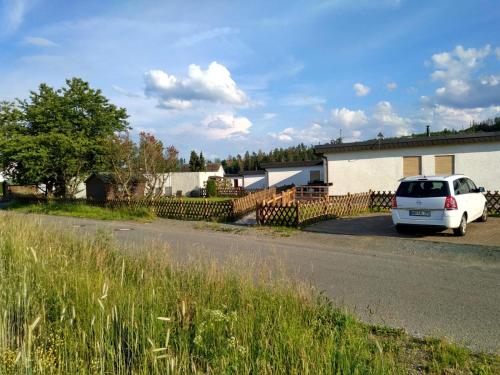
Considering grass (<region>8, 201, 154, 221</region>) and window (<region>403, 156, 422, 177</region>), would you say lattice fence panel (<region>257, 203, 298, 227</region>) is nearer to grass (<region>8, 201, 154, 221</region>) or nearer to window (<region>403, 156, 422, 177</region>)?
grass (<region>8, 201, 154, 221</region>)

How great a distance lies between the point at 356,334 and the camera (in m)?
3.81

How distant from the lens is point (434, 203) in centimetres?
1075

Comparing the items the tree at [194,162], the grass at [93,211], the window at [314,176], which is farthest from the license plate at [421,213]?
the tree at [194,162]

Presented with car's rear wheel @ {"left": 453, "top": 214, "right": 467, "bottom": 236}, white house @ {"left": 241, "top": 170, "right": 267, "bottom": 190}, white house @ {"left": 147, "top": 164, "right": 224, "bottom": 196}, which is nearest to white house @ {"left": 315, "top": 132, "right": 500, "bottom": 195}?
car's rear wheel @ {"left": 453, "top": 214, "right": 467, "bottom": 236}

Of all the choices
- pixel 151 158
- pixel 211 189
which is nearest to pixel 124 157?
pixel 151 158

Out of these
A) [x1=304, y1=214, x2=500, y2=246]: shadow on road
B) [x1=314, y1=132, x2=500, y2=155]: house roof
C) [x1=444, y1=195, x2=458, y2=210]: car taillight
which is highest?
[x1=314, y1=132, x2=500, y2=155]: house roof

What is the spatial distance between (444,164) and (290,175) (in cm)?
2296

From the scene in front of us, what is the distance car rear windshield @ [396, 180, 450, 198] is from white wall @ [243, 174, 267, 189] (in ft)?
129

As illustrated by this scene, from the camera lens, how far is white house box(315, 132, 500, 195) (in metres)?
19.3

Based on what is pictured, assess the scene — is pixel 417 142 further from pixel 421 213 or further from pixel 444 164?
pixel 421 213

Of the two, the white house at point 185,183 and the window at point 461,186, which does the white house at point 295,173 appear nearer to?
the white house at point 185,183

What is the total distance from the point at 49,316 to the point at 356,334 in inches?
125

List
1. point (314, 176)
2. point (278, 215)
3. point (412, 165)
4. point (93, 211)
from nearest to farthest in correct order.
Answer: point (278, 215), point (412, 165), point (93, 211), point (314, 176)

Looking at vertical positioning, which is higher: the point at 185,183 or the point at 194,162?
the point at 194,162
